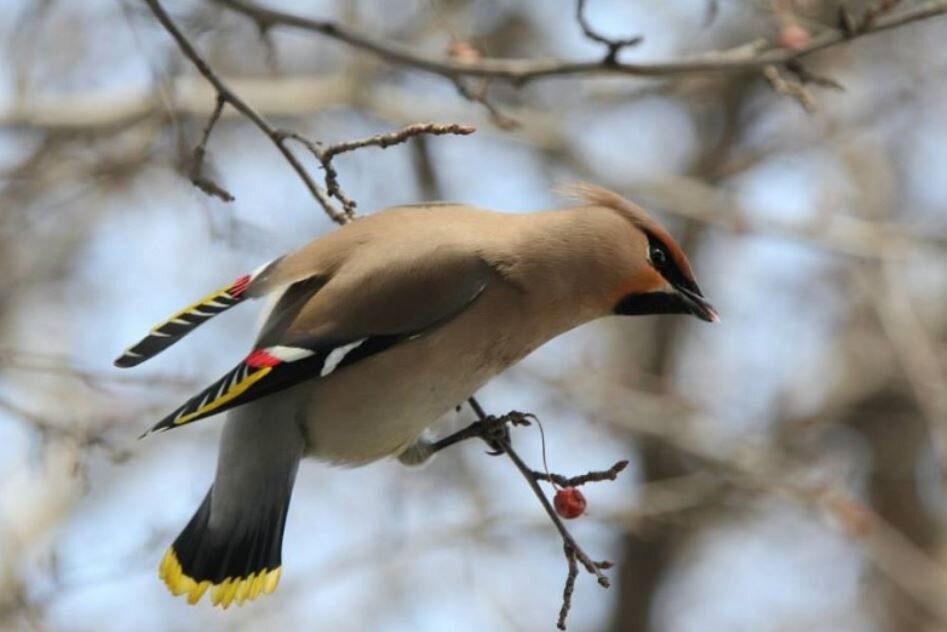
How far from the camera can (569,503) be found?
343cm

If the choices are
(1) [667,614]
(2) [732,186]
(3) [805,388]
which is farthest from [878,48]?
(1) [667,614]

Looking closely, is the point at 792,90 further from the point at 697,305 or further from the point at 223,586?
the point at 223,586

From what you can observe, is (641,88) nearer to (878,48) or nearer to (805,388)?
(878,48)

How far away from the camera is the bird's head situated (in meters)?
3.62

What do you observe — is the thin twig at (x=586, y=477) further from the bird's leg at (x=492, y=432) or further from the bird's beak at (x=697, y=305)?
the bird's beak at (x=697, y=305)

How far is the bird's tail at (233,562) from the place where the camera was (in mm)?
3514

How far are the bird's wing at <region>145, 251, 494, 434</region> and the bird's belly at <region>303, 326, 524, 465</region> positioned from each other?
0.04 meters

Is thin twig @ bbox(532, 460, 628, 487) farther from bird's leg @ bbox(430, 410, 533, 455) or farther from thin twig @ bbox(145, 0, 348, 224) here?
thin twig @ bbox(145, 0, 348, 224)

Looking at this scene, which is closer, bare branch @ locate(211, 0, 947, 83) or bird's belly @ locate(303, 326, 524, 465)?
bird's belly @ locate(303, 326, 524, 465)

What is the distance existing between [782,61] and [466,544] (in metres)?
3.63

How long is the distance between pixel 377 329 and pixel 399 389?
148 millimetres

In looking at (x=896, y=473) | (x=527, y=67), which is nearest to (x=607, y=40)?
(x=527, y=67)

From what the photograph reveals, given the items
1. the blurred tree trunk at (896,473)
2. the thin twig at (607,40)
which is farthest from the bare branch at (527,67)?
the blurred tree trunk at (896,473)

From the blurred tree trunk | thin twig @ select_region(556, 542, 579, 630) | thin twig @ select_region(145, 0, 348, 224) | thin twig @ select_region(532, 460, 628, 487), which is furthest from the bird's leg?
the blurred tree trunk
